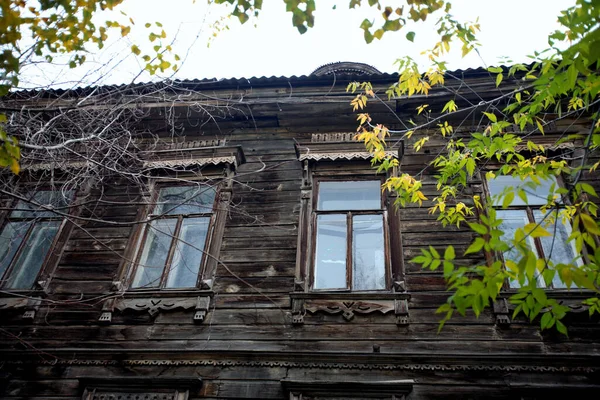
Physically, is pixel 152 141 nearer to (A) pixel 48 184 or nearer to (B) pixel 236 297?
(A) pixel 48 184

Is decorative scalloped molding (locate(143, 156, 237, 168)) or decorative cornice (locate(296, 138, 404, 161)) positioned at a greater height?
decorative cornice (locate(296, 138, 404, 161))

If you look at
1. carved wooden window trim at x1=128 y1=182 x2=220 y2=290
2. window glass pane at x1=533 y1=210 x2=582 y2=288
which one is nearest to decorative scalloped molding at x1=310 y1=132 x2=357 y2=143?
carved wooden window trim at x1=128 y1=182 x2=220 y2=290

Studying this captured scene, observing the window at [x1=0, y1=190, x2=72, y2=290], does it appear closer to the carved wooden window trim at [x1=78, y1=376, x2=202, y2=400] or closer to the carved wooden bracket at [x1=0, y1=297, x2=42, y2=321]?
the carved wooden bracket at [x1=0, y1=297, x2=42, y2=321]

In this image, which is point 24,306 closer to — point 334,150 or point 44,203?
point 44,203

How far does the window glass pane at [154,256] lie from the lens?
5707 mm

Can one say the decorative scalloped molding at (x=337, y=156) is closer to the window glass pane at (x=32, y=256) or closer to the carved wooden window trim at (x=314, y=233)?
the carved wooden window trim at (x=314, y=233)

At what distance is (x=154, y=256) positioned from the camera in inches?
235

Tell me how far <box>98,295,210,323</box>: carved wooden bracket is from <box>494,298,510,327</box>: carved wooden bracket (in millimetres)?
3049

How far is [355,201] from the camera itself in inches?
243

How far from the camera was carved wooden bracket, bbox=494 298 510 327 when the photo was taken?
4.72 metres

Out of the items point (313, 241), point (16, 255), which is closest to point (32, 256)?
point (16, 255)

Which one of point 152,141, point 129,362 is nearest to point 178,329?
point 129,362

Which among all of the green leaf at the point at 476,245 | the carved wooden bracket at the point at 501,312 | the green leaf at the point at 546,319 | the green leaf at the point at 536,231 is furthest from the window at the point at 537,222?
the green leaf at the point at 476,245

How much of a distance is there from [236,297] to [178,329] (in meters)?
0.71
